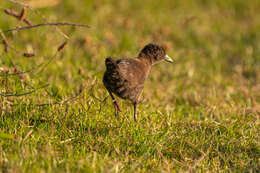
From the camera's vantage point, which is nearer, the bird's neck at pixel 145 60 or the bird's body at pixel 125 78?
the bird's body at pixel 125 78

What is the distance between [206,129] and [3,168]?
245 cm

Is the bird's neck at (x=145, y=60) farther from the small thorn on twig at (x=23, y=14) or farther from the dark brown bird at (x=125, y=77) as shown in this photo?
the small thorn on twig at (x=23, y=14)

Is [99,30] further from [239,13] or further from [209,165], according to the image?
[209,165]

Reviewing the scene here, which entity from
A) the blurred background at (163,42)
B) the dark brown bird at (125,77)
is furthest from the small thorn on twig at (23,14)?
the dark brown bird at (125,77)

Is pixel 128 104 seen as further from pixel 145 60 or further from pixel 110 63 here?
pixel 110 63

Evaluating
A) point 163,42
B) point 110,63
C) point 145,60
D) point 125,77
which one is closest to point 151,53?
point 145,60

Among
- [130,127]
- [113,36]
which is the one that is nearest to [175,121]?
[130,127]

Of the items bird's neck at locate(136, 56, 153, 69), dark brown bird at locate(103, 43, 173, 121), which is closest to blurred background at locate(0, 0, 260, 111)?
bird's neck at locate(136, 56, 153, 69)

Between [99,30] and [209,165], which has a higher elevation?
[99,30]

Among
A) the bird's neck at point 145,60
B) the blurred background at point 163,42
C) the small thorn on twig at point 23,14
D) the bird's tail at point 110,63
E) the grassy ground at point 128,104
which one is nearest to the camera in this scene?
the grassy ground at point 128,104

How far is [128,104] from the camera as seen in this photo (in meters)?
5.41

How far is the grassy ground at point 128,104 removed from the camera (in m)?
3.97

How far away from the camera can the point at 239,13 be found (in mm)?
11992

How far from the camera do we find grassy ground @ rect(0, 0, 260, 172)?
3.97m
